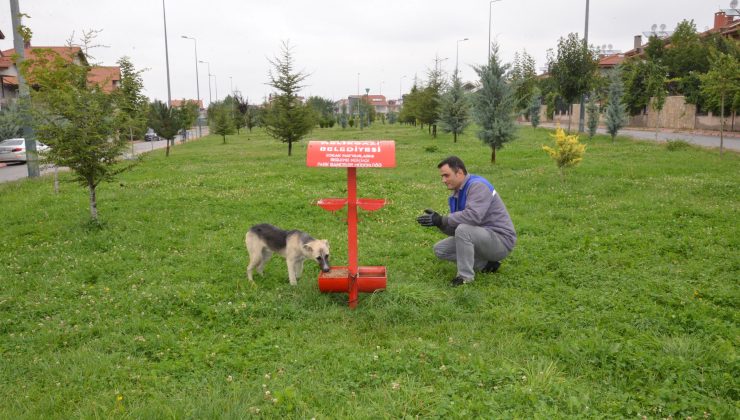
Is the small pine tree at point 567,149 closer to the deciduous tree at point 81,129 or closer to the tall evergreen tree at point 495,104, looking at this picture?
the tall evergreen tree at point 495,104

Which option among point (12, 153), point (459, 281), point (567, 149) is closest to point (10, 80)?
point (12, 153)

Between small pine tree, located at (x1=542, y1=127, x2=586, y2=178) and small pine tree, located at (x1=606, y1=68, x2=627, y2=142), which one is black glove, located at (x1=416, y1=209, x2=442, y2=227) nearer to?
small pine tree, located at (x1=542, y1=127, x2=586, y2=178)

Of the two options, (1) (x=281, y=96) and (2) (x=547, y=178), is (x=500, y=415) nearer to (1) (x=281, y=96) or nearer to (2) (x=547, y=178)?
(2) (x=547, y=178)

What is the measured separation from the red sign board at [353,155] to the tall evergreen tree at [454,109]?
2477 cm

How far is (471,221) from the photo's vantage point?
20.2 ft

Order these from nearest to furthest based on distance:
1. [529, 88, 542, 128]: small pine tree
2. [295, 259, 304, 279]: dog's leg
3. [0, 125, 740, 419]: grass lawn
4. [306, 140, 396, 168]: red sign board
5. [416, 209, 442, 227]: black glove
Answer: [0, 125, 740, 419]: grass lawn, [306, 140, 396, 168]: red sign board, [416, 209, 442, 227]: black glove, [295, 259, 304, 279]: dog's leg, [529, 88, 542, 128]: small pine tree

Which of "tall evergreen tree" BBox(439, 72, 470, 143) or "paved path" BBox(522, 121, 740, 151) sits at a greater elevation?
"tall evergreen tree" BBox(439, 72, 470, 143)

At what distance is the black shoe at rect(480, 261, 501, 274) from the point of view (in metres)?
6.66

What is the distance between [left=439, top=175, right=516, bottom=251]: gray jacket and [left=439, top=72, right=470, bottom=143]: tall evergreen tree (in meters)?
23.4

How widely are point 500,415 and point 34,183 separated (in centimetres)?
1601

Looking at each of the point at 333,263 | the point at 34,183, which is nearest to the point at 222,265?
the point at 333,263

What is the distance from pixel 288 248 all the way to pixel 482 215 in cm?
237

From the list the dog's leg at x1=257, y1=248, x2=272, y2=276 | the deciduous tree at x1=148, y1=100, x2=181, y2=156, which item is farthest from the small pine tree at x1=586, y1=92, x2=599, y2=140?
the dog's leg at x1=257, y1=248, x2=272, y2=276

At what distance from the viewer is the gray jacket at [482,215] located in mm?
6125
